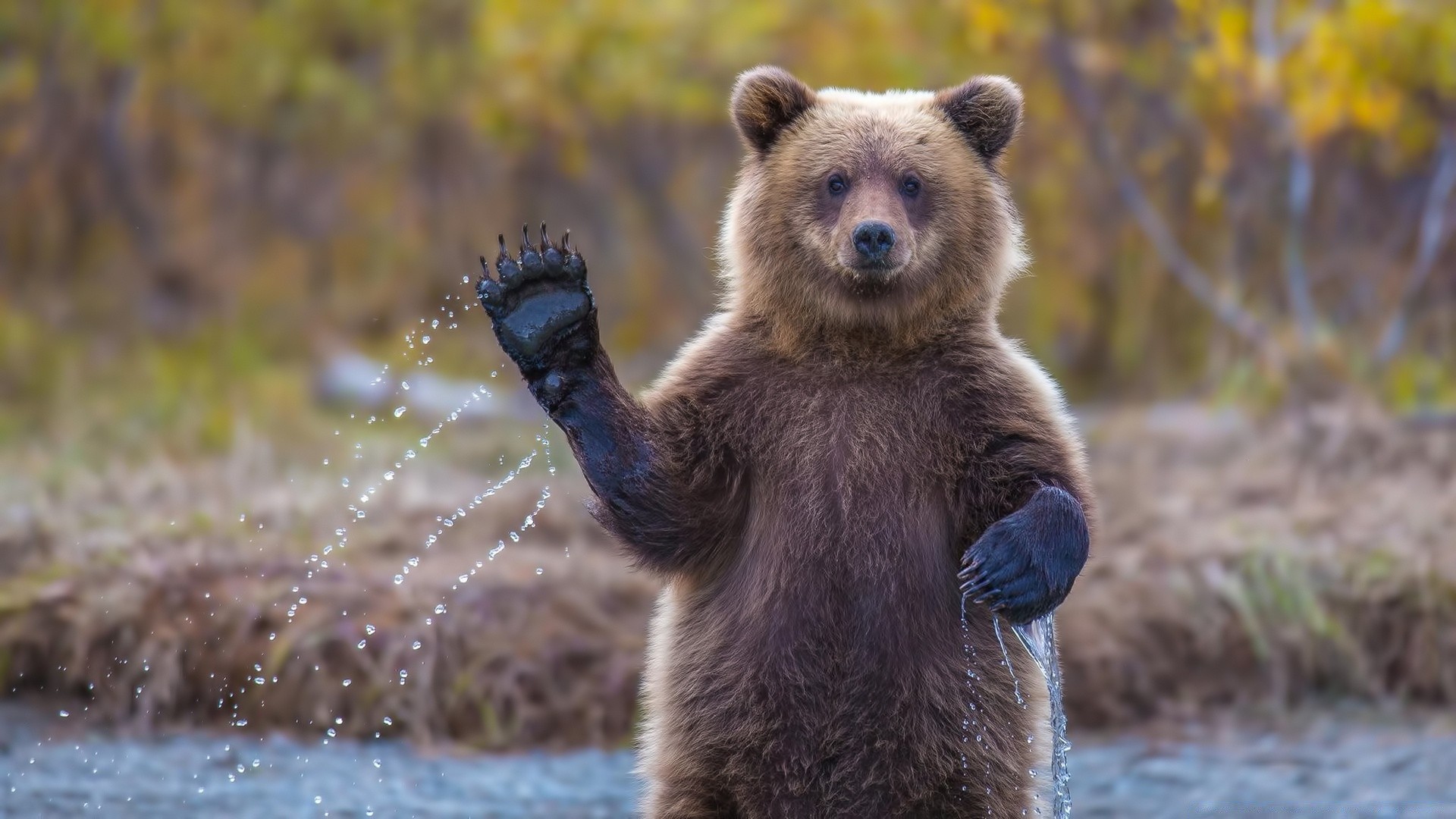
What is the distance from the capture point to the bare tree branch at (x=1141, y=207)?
9.42 metres

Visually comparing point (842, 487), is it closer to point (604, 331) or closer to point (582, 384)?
point (582, 384)

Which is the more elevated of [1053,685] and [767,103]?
[767,103]

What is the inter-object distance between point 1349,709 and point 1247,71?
3.76 metres

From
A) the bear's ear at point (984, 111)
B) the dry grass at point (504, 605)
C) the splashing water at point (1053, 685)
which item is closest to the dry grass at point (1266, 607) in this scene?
the dry grass at point (504, 605)

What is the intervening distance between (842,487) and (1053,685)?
0.62 meters

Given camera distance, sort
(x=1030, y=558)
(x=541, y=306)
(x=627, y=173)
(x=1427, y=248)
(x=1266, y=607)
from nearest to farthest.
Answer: (x=1030, y=558) < (x=541, y=306) < (x=1266, y=607) < (x=1427, y=248) < (x=627, y=173)

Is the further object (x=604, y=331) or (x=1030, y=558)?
(x=604, y=331)

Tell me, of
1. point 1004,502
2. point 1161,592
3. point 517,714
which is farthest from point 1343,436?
point 1004,502

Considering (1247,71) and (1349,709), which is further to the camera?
(1247,71)

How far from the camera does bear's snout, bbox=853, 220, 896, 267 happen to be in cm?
364

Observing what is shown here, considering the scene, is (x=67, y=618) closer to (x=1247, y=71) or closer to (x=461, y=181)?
(x=1247, y=71)

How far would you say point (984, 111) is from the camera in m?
3.99

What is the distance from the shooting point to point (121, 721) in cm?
593

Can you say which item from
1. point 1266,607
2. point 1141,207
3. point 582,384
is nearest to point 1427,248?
point 1141,207
